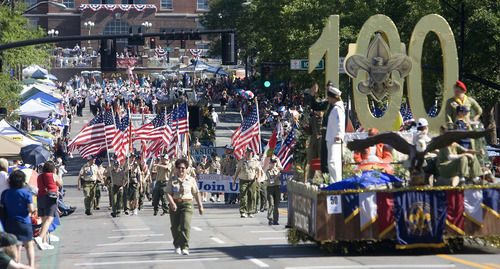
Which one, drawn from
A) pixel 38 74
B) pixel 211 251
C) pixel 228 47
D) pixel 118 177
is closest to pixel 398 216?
pixel 211 251

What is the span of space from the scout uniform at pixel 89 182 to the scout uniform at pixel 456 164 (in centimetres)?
1415

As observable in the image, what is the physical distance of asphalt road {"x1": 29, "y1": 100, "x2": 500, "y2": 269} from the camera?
14336 millimetres

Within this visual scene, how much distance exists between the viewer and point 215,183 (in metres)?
29.0

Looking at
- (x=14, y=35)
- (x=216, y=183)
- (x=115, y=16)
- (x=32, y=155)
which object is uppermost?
(x=115, y=16)

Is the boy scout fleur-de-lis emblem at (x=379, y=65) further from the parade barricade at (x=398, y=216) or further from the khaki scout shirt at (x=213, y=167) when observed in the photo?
the khaki scout shirt at (x=213, y=167)

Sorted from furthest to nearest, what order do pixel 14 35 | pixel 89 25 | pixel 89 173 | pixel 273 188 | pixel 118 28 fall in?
pixel 118 28 < pixel 89 25 < pixel 14 35 < pixel 89 173 < pixel 273 188

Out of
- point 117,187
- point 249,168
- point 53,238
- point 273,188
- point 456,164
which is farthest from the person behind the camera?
point 117,187

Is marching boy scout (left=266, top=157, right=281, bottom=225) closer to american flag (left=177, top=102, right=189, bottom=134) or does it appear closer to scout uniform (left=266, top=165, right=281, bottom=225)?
scout uniform (left=266, top=165, right=281, bottom=225)

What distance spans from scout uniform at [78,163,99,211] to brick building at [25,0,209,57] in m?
98.8

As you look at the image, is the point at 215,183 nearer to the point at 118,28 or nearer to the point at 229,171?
the point at 229,171

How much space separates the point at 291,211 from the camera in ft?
55.0

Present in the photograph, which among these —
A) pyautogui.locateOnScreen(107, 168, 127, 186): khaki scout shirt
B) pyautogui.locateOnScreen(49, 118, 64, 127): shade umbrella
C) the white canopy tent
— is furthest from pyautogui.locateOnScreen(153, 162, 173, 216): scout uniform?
pyautogui.locateOnScreen(49, 118, 64, 127): shade umbrella

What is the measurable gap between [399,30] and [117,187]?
20.3 m

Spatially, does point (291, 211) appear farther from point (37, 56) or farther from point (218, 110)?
point (218, 110)
